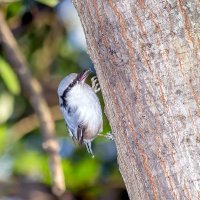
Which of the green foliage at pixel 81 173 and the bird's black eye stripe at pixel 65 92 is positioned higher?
the bird's black eye stripe at pixel 65 92

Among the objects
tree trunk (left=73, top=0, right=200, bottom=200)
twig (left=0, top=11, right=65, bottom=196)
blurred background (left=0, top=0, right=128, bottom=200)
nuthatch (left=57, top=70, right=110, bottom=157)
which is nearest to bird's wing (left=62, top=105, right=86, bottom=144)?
nuthatch (left=57, top=70, right=110, bottom=157)

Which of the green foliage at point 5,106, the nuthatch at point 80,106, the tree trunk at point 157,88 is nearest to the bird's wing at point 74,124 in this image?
the nuthatch at point 80,106

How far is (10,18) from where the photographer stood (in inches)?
194

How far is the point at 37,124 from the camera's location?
498 cm

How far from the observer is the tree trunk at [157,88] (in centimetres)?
217

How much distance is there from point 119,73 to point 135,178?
0.37 m

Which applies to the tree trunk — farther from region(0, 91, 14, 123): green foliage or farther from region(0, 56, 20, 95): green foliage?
region(0, 91, 14, 123): green foliage

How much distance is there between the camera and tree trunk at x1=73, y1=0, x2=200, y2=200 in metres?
2.17

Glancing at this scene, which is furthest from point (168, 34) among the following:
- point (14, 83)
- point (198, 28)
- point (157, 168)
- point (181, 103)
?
point (14, 83)

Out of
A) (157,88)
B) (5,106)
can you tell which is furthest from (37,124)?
(157,88)

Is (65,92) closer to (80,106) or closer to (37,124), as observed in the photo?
(80,106)

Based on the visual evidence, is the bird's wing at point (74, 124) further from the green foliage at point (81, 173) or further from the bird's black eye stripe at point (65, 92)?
the green foliage at point (81, 173)

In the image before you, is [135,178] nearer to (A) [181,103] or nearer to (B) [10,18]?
(A) [181,103]

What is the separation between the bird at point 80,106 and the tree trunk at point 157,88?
4.38 feet
